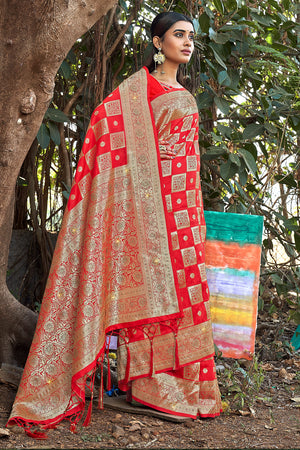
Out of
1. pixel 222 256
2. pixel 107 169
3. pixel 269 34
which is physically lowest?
pixel 222 256

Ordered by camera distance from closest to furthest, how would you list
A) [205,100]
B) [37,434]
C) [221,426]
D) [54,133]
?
[37,434], [221,426], [54,133], [205,100]

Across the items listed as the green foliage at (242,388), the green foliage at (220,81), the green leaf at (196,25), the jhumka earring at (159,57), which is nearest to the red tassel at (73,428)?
the green foliage at (242,388)

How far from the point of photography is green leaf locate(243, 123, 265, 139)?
357 centimetres

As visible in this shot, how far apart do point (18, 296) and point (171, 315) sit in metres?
1.88

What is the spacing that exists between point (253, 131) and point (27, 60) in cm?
167

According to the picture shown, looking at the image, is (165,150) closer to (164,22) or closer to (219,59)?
(164,22)

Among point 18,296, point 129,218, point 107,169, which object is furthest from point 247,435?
point 18,296

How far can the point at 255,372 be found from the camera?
314cm

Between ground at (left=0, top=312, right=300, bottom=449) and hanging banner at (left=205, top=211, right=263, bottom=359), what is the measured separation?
171 millimetres

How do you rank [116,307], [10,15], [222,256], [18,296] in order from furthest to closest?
[18,296]
[222,256]
[116,307]
[10,15]

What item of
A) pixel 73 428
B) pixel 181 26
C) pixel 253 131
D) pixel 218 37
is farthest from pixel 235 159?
pixel 73 428

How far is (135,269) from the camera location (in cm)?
261

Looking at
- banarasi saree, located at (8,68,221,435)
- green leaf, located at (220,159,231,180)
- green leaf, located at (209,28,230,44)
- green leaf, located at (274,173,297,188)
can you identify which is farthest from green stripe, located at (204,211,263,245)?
→ green leaf, located at (209,28,230,44)

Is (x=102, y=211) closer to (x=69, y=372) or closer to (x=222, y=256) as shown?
(x=69, y=372)
